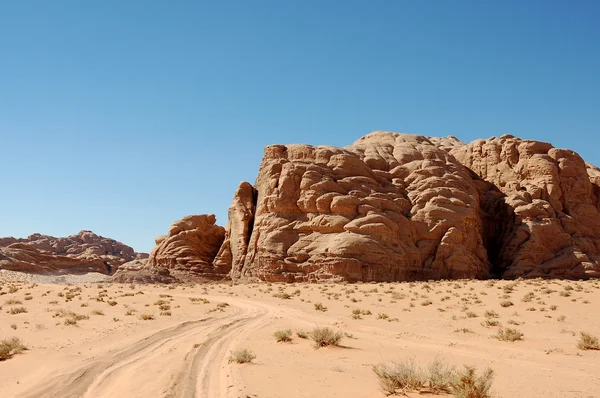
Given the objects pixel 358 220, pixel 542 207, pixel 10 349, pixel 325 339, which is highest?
pixel 542 207

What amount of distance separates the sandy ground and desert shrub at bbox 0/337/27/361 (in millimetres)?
310

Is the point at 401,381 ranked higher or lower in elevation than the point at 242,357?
higher

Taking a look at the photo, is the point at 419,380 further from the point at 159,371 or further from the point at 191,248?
the point at 191,248

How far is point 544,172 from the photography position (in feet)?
160

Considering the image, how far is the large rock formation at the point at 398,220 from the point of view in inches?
1631

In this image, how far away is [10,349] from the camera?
1110 centimetres

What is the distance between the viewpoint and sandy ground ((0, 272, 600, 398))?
27.2 ft

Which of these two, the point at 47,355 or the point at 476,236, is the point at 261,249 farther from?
the point at 47,355

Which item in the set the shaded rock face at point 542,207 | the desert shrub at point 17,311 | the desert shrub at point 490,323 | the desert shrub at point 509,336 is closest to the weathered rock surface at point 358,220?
the shaded rock face at point 542,207

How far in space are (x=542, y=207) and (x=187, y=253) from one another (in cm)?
3795

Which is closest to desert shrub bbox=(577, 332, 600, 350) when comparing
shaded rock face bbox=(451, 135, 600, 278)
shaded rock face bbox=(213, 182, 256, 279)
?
shaded rock face bbox=(451, 135, 600, 278)

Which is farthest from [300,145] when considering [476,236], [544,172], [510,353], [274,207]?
[510,353]

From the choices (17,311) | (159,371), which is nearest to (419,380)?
(159,371)

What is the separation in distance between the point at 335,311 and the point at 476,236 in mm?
27347
